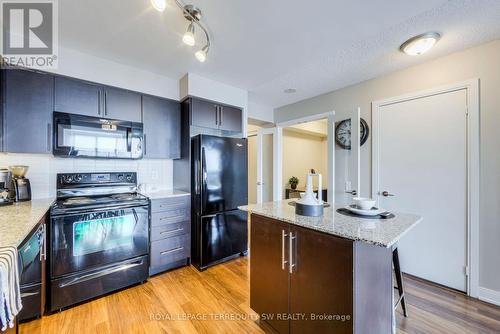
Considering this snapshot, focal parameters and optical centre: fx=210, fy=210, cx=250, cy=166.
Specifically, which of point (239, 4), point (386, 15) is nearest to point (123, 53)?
point (239, 4)

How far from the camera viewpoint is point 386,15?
1663 millimetres

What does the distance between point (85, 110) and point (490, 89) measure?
13.3ft

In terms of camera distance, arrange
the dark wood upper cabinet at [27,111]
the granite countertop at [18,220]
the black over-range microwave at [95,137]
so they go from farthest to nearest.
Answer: the black over-range microwave at [95,137] < the dark wood upper cabinet at [27,111] < the granite countertop at [18,220]

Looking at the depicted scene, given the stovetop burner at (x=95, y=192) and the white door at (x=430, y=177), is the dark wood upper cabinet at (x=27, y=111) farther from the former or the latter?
the white door at (x=430, y=177)

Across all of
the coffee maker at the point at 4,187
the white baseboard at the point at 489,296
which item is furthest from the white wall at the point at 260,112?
the white baseboard at the point at 489,296

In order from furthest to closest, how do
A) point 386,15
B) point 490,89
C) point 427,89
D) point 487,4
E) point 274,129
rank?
point 274,129 < point 427,89 < point 490,89 < point 386,15 < point 487,4

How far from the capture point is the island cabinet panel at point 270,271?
1.46 meters

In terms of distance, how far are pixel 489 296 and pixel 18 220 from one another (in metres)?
3.86

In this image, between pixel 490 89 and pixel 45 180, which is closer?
pixel 490 89

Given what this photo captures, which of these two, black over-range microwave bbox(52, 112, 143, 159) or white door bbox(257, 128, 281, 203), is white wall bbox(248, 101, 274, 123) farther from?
black over-range microwave bbox(52, 112, 143, 159)

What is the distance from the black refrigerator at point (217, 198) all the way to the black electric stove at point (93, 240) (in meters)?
0.59

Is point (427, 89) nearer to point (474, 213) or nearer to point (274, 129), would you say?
point (474, 213)

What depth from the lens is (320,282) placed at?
1.23 metres

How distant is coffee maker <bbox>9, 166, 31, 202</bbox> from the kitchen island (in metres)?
2.16
